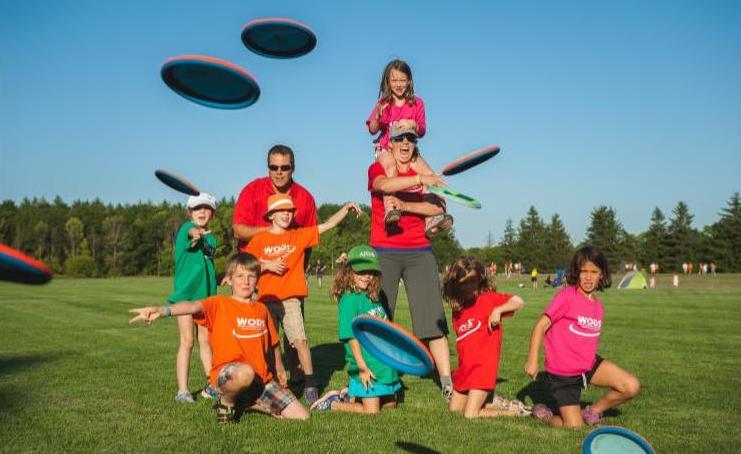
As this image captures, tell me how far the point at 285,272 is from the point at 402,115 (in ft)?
7.20

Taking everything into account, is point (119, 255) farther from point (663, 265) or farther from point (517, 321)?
point (517, 321)

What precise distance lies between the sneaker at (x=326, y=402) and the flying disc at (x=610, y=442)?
337 cm

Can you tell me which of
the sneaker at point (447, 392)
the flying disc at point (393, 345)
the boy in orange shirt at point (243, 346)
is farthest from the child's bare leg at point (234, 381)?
the sneaker at point (447, 392)

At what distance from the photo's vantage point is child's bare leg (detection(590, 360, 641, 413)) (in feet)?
20.0

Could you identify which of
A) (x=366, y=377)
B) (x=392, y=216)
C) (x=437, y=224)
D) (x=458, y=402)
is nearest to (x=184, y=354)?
(x=366, y=377)

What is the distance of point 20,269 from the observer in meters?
2.47

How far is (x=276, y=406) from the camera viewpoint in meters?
6.23

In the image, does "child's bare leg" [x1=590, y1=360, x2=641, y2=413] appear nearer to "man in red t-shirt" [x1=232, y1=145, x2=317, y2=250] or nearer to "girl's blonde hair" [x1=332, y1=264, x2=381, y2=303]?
"girl's blonde hair" [x1=332, y1=264, x2=381, y2=303]

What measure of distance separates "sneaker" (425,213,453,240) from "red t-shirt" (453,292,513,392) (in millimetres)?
825

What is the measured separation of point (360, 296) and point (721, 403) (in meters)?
4.09

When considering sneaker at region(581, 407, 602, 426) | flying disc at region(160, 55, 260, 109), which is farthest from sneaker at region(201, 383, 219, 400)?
sneaker at region(581, 407, 602, 426)

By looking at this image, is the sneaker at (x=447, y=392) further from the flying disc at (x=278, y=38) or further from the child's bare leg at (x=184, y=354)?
the flying disc at (x=278, y=38)

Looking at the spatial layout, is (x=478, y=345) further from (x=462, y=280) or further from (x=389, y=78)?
(x=389, y=78)

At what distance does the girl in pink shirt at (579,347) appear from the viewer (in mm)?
6137
